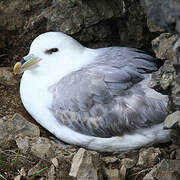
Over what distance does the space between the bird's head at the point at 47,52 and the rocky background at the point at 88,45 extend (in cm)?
50

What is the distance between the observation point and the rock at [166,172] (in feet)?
9.32

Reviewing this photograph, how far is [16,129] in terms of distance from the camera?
11.8 ft

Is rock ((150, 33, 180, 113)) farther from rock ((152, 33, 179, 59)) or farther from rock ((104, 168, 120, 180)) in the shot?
rock ((104, 168, 120, 180))

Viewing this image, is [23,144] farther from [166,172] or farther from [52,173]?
[166,172]

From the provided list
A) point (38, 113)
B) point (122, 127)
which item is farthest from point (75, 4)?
point (122, 127)

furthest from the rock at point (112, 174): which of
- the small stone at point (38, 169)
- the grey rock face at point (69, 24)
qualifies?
the grey rock face at point (69, 24)

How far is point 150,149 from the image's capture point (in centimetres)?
339

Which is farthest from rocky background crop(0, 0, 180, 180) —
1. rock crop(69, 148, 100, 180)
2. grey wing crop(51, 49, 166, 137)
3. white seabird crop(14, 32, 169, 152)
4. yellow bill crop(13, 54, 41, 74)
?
yellow bill crop(13, 54, 41, 74)

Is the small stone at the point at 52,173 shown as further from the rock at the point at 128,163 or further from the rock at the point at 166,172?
the rock at the point at 166,172

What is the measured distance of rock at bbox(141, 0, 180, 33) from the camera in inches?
85.4

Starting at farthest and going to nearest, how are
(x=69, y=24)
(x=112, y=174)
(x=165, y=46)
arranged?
(x=69, y=24), (x=112, y=174), (x=165, y=46)

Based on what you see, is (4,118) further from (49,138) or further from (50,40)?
(50,40)

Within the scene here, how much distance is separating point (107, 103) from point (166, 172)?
3.01 ft

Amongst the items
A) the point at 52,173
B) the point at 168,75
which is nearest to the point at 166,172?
the point at 168,75
